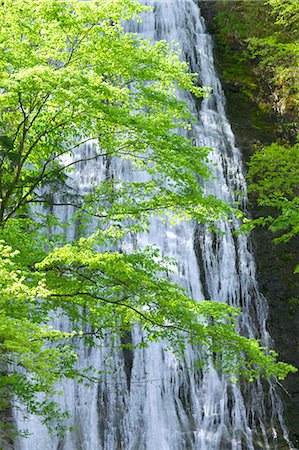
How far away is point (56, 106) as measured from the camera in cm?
677

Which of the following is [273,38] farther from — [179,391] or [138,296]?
[138,296]

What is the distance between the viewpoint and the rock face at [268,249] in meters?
13.6

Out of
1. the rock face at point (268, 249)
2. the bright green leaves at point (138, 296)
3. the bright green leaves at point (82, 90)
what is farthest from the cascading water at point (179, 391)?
the bright green leaves at point (82, 90)

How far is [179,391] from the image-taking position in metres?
12.3

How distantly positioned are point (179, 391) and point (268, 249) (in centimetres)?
471

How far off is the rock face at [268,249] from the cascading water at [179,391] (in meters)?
0.32

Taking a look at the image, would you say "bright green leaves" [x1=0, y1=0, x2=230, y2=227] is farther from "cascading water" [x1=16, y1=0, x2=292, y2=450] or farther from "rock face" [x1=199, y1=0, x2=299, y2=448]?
"rock face" [x1=199, y1=0, x2=299, y2=448]

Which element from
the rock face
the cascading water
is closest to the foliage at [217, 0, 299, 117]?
the rock face

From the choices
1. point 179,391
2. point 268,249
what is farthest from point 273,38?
point 179,391

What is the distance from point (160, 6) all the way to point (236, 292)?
11.4 meters

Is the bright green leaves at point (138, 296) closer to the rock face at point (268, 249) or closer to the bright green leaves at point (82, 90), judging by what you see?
the bright green leaves at point (82, 90)

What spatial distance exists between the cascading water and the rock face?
318 mm

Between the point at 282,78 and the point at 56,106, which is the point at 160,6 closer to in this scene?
the point at 282,78

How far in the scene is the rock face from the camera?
13594 millimetres
